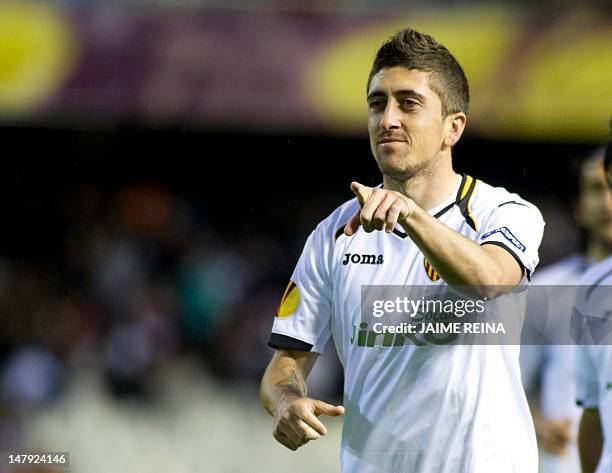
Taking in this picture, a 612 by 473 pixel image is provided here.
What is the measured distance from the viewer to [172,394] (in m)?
4.55

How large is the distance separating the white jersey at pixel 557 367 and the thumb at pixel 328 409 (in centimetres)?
135

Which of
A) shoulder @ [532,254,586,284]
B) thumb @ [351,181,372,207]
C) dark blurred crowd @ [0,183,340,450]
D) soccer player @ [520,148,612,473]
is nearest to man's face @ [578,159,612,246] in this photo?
soccer player @ [520,148,612,473]

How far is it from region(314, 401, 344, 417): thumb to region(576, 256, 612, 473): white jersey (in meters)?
1.36

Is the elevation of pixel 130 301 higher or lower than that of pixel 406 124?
lower

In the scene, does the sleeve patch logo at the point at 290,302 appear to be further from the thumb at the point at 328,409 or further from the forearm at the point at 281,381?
the thumb at the point at 328,409

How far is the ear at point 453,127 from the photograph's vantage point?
2.88m

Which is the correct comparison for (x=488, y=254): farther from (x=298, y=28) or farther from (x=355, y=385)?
(x=298, y=28)

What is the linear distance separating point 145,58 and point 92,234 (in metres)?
0.89

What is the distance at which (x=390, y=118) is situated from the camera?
2.79 metres

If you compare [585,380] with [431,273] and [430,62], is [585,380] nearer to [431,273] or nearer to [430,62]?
[431,273]

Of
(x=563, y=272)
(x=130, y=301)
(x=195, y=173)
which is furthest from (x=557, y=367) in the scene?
(x=130, y=301)

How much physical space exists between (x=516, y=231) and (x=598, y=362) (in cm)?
104

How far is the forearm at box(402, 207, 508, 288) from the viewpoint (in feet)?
7.24

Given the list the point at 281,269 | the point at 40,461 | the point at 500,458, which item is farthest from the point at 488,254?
the point at 40,461
